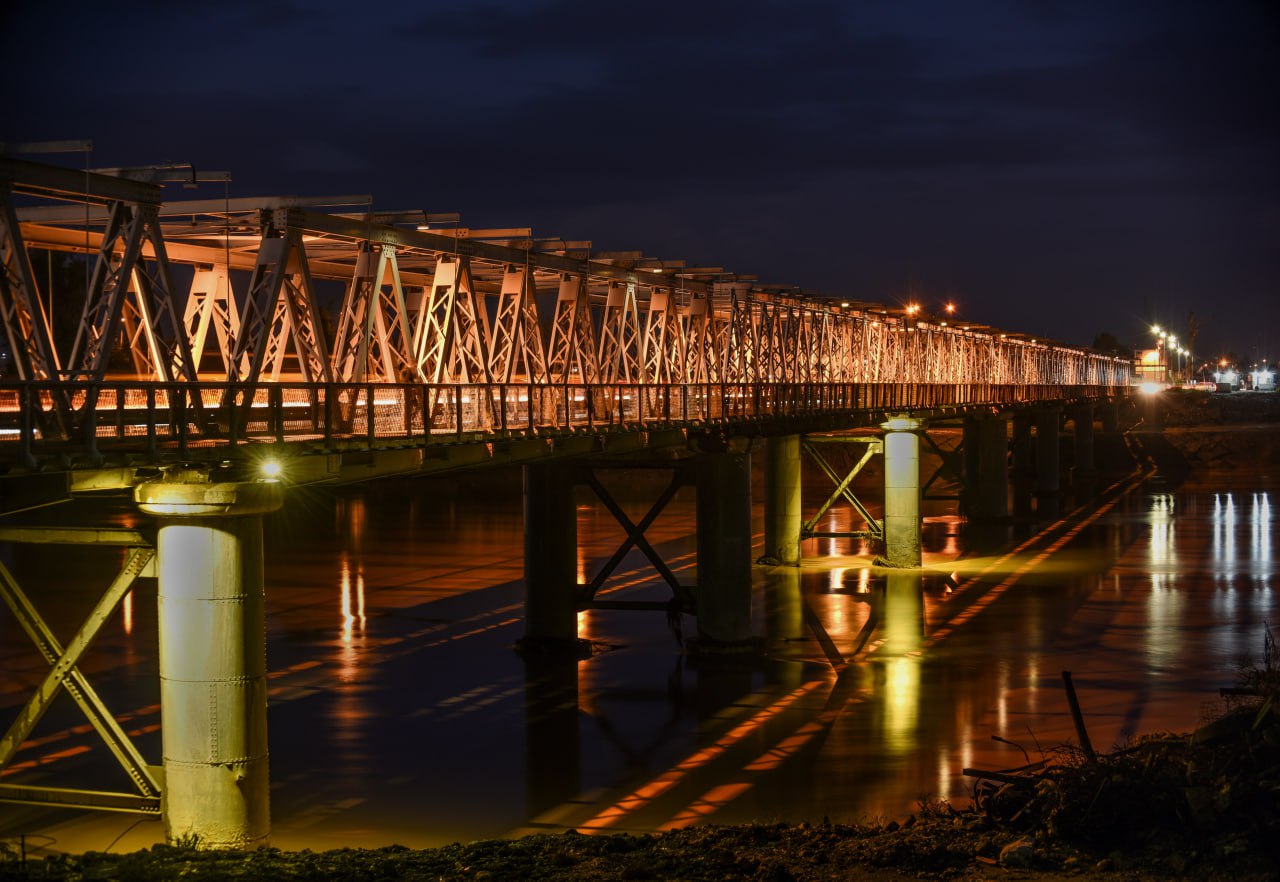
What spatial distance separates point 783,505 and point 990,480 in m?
23.9

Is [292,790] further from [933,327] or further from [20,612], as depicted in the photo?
[933,327]

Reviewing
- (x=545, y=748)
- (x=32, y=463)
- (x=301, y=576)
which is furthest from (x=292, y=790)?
(x=301, y=576)

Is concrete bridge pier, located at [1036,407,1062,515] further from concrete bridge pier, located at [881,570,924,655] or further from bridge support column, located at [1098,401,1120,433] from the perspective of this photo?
concrete bridge pier, located at [881,570,924,655]

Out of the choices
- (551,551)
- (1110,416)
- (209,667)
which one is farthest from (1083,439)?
(209,667)

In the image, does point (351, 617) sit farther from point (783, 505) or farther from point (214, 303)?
point (214, 303)

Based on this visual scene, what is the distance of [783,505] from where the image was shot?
5034 centimetres

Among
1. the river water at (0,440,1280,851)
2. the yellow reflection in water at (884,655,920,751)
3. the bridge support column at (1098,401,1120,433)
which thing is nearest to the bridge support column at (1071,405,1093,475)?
the bridge support column at (1098,401,1120,433)

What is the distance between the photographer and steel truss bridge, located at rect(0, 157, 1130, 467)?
18.1 meters

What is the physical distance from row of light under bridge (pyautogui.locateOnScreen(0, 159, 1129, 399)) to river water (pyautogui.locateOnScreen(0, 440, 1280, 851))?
344 cm

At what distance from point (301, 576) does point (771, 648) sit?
20.8m

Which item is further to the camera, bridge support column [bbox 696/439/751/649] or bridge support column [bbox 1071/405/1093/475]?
bridge support column [bbox 1071/405/1093/475]

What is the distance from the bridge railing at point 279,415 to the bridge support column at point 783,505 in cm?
723

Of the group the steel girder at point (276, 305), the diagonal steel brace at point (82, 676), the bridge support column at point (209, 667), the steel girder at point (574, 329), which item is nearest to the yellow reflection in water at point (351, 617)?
the steel girder at point (574, 329)

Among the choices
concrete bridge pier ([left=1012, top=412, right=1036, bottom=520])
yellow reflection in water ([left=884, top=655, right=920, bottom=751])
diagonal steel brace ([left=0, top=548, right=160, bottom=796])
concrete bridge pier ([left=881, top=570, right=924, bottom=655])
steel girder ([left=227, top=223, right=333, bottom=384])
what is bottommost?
yellow reflection in water ([left=884, top=655, right=920, bottom=751])
